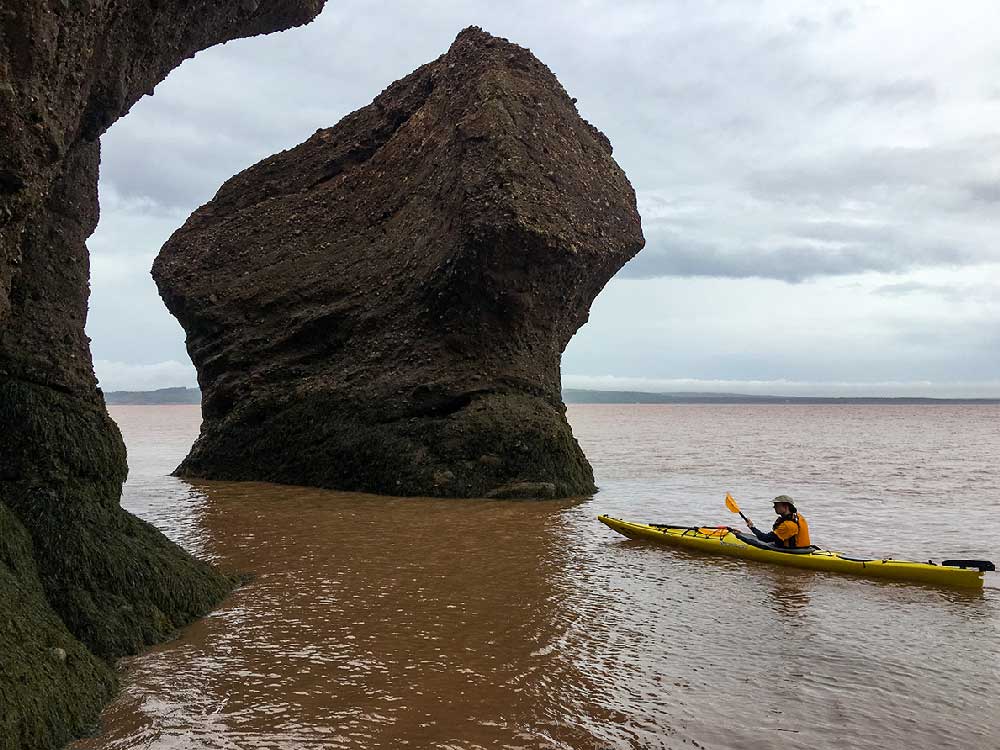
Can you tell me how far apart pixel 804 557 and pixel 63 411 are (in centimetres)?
932

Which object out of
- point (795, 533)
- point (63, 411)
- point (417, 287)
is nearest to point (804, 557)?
point (795, 533)

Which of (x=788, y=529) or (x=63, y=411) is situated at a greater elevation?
(x=63, y=411)

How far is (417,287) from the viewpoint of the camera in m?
18.3

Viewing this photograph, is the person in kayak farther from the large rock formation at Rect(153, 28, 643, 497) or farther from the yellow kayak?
the large rock formation at Rect(153, 28, 643, 497)

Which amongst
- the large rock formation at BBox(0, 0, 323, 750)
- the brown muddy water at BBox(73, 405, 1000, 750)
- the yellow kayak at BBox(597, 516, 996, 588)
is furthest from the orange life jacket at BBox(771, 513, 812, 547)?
the large rock formation at BBox(0, 0, 323, 750)

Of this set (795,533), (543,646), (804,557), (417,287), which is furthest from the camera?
(417,287)

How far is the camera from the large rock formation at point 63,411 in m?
5.50

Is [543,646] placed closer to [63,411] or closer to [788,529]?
[63,411]

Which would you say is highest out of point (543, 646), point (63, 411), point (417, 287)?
point (417, 287)

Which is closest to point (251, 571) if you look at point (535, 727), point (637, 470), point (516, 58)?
point (535, 727)

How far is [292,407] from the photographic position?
19.3 meters

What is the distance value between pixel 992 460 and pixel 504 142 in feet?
83.7

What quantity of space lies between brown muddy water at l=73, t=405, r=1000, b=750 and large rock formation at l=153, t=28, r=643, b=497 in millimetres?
3163

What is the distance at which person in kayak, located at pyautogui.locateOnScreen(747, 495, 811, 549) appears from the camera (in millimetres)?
11555
